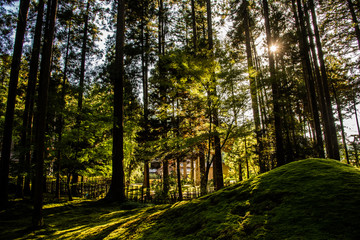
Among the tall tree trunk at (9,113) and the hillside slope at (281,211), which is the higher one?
the tall tree trunk at (9,113)

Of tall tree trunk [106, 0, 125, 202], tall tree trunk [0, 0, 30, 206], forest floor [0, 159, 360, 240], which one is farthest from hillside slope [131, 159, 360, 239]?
tall tree trunk [0, 0, 30, 206]

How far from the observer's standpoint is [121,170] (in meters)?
9.64

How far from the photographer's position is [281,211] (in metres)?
1.26

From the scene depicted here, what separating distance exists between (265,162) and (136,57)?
13.5 metres

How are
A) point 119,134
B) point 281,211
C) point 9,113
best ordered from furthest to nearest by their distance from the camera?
point 119,134, point 9,113, point 281,211

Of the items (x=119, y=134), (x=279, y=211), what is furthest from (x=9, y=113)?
(x=279, y=211)

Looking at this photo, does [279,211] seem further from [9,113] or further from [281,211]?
[9,113]

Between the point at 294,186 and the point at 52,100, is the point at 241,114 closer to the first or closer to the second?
the point at 294,186

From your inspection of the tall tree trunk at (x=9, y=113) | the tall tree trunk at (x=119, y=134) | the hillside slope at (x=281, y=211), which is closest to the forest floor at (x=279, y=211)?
the hillside slope at (x=281, y=211)

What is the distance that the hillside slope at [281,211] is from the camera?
40.6 inches

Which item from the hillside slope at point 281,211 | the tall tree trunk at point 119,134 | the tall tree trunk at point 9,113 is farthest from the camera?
the tall tree trunk at point 119,134

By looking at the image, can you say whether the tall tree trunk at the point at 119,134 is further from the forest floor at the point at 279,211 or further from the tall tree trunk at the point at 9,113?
the forest floor at the point at 279,211

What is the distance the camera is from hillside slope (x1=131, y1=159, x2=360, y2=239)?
1031mm

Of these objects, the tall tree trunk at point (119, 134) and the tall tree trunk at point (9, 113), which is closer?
the tall tree trunk at point (9, 113)
